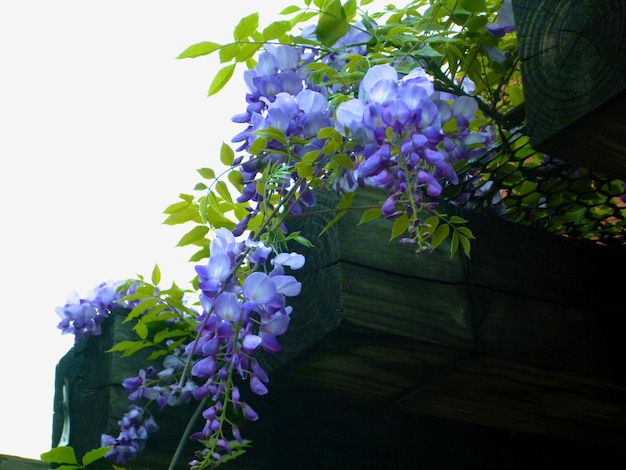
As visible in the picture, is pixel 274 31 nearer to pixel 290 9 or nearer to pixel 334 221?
pixel 290 9

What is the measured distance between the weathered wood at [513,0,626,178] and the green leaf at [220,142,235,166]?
0.37 meters

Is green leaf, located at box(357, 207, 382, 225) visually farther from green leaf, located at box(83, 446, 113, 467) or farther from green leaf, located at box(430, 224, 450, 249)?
green leaf, located at box(83, 446, 113, 467)

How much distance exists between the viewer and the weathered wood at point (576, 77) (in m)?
0.83

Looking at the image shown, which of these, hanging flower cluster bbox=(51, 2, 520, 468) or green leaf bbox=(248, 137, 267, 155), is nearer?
hanging flower cluster bbox=(51, 2, 520, 468)

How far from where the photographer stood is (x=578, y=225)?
1.33 m

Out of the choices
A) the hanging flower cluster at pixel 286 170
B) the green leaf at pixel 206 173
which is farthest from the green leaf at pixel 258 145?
the green leaf at pixel 206 173

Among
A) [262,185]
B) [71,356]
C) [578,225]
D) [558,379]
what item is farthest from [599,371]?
[71,356]

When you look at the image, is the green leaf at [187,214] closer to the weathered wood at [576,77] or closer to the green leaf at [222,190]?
the green leaf at [222,190]

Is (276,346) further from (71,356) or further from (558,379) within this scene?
(71,356)

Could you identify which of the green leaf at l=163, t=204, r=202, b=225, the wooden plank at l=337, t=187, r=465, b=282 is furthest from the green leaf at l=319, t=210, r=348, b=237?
the green leaf at l=163, t=204, r=202, b=225

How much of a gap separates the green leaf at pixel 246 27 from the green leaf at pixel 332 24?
0.25ft

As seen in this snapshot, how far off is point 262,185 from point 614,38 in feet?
1.42

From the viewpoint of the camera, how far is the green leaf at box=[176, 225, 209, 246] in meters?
1.21

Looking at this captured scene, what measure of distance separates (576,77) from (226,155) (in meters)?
0.44
